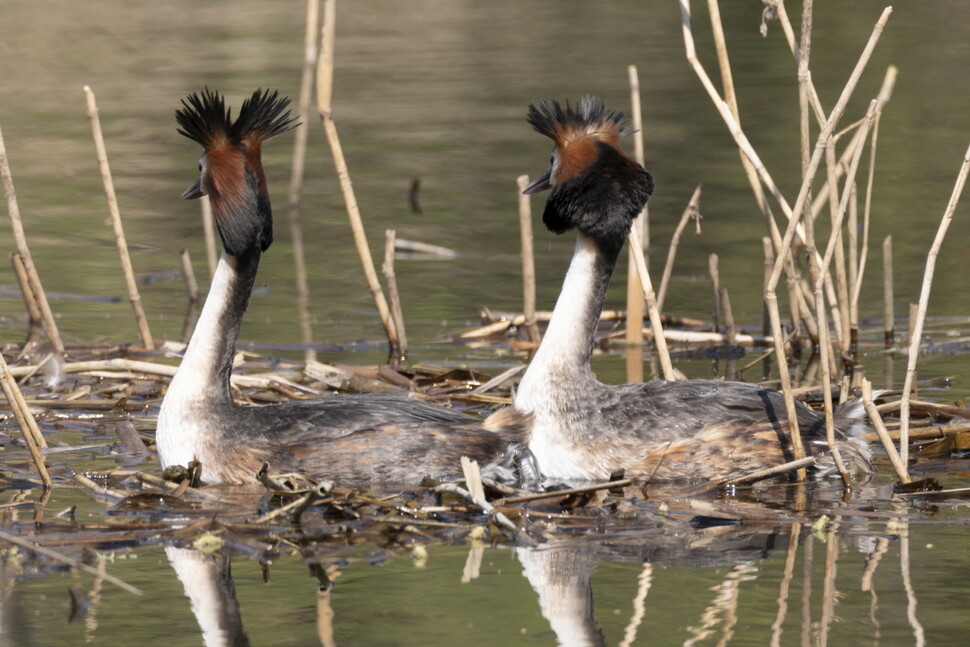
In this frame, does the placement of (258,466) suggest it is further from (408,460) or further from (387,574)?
(387,574)

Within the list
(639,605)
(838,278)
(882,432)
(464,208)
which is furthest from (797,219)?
(464,208)

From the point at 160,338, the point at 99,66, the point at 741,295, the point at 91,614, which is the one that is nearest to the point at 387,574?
the point at 91,614

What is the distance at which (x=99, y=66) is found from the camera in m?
27.0

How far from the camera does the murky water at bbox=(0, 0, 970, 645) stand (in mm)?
5539

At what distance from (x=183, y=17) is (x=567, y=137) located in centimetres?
2720

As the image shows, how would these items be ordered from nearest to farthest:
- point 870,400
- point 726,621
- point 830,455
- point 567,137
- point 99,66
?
1. point 726,621
2. point 870,400
3. point 830,455
4. point 567,137
5. point 99,66

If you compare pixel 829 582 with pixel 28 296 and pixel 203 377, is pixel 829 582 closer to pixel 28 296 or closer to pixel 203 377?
pixel 203 377

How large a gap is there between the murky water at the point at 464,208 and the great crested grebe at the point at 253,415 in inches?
26.3

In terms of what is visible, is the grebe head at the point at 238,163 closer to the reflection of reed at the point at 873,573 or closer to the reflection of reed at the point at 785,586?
the reflection of reed at the point at 785,586

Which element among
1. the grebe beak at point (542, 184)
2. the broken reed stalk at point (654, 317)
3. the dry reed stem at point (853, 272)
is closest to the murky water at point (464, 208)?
the dry reed stem at point (853, 272)

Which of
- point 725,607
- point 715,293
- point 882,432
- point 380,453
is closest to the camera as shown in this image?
point 725,607

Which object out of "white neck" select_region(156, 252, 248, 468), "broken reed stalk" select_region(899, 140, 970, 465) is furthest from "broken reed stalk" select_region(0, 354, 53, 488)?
"broken reed stalk" select_region(899, 140, 970, 465)

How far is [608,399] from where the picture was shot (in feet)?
25.7

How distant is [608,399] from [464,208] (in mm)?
8421
